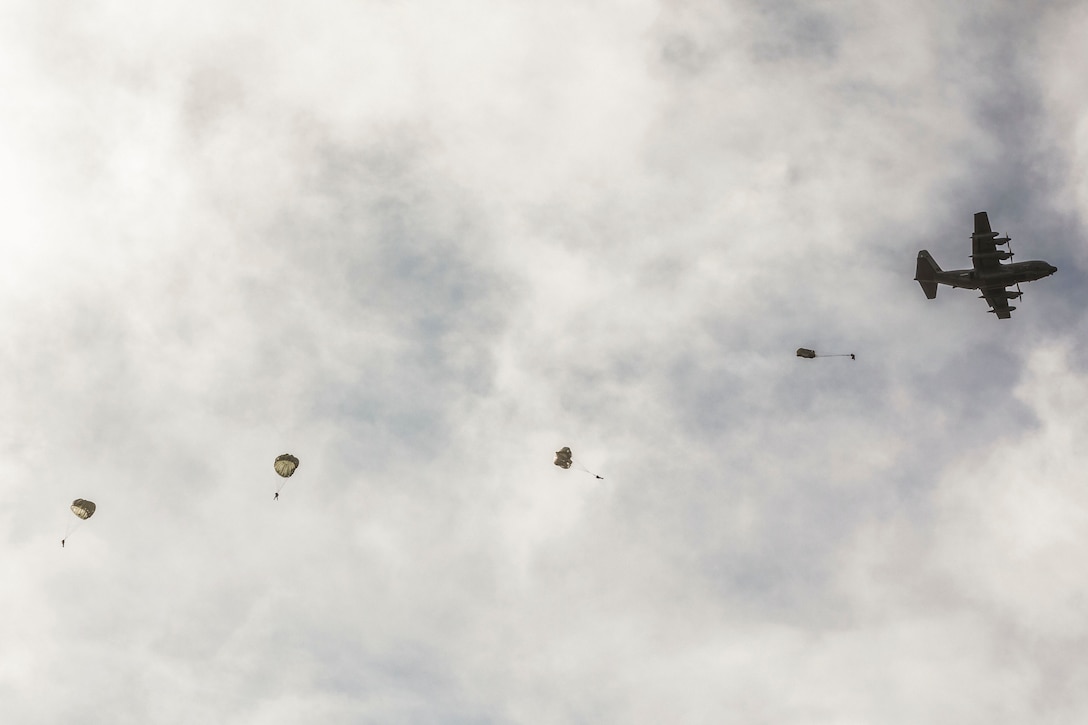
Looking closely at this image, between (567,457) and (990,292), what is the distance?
65.3 m

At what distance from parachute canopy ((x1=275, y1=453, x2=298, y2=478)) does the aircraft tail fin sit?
9113 centimetres

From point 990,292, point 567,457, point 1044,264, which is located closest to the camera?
point 567,457

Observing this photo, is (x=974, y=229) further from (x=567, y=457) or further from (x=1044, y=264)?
(x=567, y=457)

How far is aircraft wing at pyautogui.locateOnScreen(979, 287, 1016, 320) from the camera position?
9206cm

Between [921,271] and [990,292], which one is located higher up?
[921,271]

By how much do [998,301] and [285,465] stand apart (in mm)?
98693

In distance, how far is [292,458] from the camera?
79.8m

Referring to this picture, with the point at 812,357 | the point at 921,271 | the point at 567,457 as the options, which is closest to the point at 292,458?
the point at 567,457

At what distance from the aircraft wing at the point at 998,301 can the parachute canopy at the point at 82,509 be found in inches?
4714

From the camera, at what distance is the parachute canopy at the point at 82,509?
77.1m

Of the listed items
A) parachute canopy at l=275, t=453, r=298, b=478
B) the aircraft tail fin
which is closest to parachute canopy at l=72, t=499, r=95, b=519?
parachute canopy at l=275, t=453, r=298, b=478

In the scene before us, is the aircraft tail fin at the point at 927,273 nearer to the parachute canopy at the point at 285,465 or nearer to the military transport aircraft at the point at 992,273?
the military transport aircraft at the point at 992,273

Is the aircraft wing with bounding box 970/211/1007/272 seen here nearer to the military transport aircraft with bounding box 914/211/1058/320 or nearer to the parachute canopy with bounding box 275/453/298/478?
the military transport aircraft with bounding box 914/211/1058/320

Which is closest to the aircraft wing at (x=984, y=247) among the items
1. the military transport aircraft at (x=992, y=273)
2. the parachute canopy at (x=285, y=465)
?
the military transport aircraft at (x=992, y=273)
